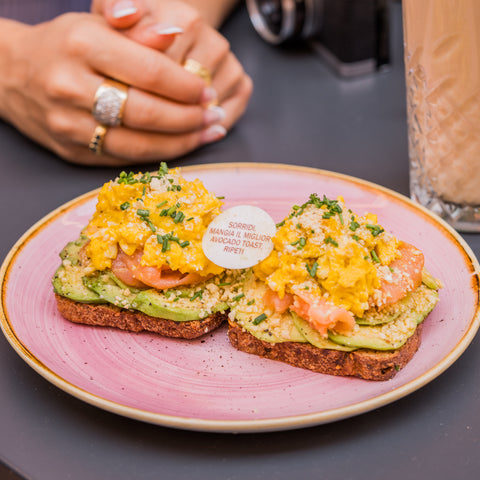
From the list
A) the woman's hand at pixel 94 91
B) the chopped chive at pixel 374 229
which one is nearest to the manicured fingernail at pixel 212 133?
the woman's hand at pixel 94 91

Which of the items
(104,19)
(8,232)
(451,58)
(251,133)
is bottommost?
(8,232)

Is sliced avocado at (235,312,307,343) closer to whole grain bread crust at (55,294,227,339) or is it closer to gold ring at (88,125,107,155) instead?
whole grain bread crust at (55,294,227,339)

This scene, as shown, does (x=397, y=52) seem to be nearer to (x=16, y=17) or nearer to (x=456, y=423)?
(x=16, y=17)

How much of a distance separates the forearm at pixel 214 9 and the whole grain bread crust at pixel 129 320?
2.14 m

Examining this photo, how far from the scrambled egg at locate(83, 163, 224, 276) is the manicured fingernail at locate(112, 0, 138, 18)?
3.27 ft

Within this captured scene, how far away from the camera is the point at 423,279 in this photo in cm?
157

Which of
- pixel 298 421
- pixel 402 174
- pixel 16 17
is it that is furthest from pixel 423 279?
pixel 16 17

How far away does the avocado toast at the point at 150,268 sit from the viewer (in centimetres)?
154

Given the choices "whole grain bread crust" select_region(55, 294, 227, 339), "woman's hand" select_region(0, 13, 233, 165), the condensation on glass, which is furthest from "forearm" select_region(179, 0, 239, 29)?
"whole grain bread crust" select_region(55, 294, 227, 339)

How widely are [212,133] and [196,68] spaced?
271 millimetres

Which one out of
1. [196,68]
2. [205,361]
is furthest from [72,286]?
[196,68]

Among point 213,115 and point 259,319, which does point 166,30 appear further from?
point 259,319

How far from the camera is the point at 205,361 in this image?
1.51 meters

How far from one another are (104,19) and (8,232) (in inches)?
36.5
